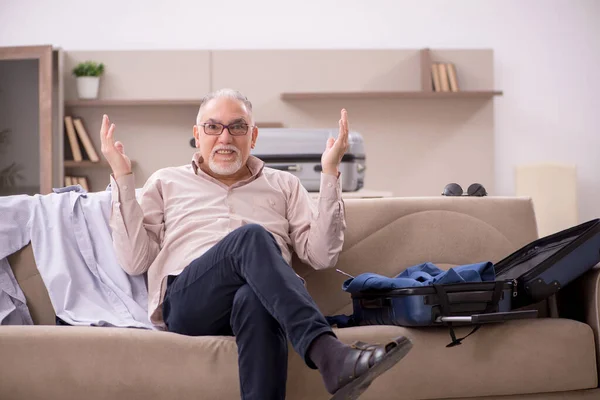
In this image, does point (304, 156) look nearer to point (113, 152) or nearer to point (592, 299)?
point (113, 152)

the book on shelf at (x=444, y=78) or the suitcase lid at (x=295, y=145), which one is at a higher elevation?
the book on shelf at (x=444, y=78)

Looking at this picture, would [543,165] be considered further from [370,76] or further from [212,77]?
[212,77]

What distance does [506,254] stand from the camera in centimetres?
252

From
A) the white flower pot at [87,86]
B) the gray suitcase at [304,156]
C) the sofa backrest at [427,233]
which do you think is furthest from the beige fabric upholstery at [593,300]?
the white flower pot at [87,86]

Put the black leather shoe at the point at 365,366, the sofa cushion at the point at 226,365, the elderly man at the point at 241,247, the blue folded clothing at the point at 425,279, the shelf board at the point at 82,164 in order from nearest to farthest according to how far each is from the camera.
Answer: the black leather shoe at the point at 365,366
the elderly man at the point at 241,247
the sofa cushion at the point at 226,365
the blue folded clothing at the point at 425,279
the shelf board at the point at 82,164

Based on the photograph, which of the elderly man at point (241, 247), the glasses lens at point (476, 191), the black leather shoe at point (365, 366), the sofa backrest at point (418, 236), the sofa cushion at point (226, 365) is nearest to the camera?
the black leather shoe at point (365, 366)

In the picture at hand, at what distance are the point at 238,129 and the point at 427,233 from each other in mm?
698

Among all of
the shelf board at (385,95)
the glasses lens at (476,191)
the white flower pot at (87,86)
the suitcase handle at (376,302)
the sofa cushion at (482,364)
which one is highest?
the white flower pot at (87,86)

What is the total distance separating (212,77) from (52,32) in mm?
1278

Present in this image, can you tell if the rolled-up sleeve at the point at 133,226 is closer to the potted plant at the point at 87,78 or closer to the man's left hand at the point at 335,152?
the man's left hand at the point at 335,152

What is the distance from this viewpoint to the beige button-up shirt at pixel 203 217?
215 centimetres

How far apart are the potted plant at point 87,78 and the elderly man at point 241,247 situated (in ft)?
11.0

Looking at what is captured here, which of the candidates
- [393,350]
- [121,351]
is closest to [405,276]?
[393,350]

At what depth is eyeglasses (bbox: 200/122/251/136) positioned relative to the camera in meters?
2.32
